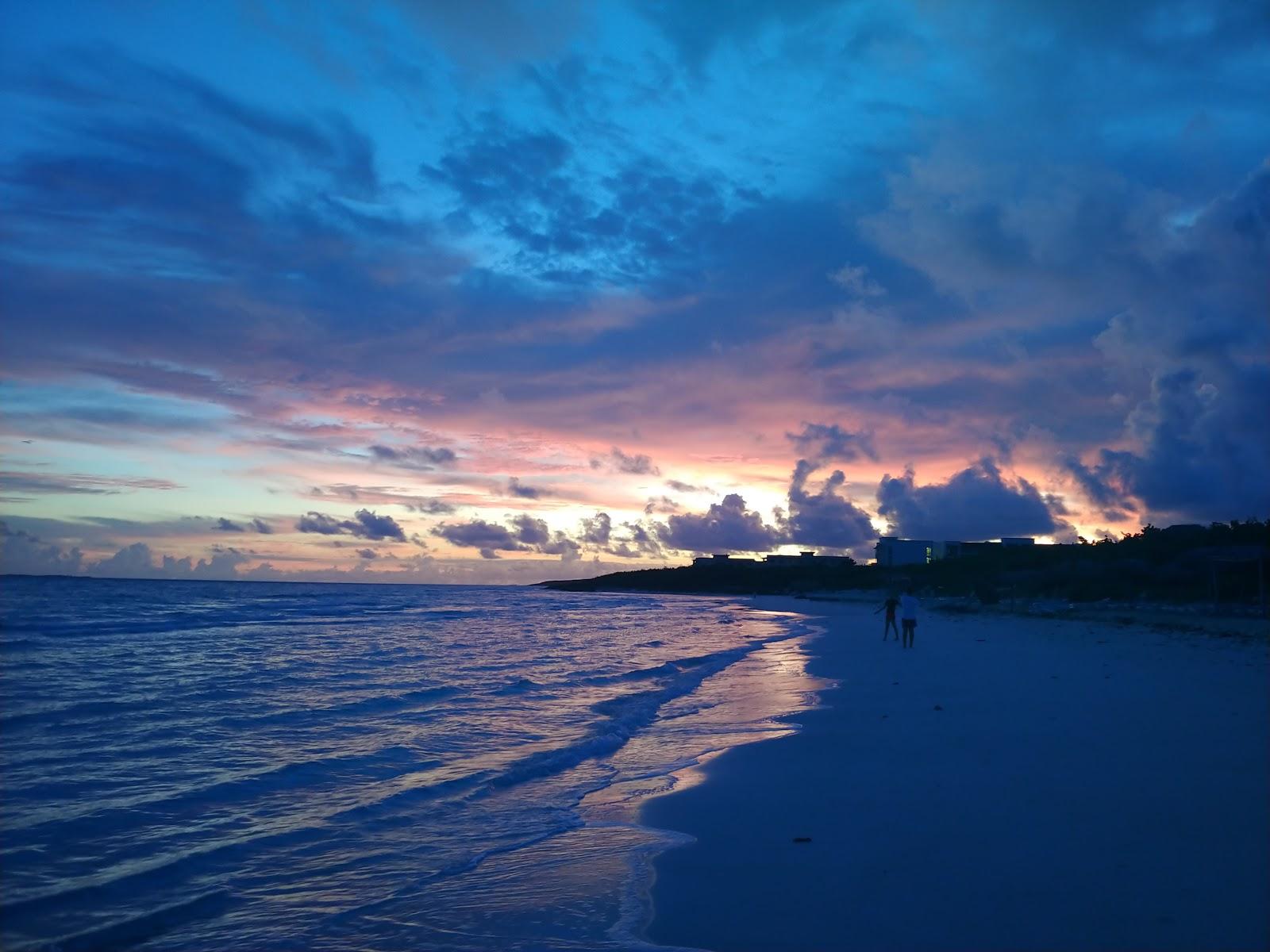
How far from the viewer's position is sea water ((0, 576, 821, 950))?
5395 mm

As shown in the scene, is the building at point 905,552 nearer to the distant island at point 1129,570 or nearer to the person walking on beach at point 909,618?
the distant island at point 1129,570

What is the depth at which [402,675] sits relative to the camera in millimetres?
18359

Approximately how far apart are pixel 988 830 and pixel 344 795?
6137 millimetres

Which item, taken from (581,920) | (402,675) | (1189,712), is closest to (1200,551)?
(1189,712)

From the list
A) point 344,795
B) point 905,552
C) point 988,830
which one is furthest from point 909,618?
point 905,552

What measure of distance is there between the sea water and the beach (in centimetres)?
67

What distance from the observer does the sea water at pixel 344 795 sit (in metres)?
5.39

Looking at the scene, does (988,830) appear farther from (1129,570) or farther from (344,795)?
(1129,570)

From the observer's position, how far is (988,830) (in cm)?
619

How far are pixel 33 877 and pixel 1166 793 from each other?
29.0 feet

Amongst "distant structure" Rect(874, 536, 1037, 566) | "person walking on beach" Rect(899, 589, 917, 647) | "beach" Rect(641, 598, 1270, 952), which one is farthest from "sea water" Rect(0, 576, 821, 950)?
"distant structure" Rect(874, 536, 1037, 566)

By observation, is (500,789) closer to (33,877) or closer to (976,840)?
(33,877)

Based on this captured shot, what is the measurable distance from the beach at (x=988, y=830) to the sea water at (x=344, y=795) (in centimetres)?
67

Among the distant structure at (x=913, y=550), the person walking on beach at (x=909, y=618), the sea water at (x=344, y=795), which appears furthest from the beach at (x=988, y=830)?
the distant structure at (x=913, y=550)
